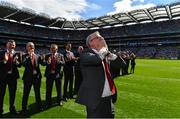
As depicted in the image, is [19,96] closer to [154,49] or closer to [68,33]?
[154,49]

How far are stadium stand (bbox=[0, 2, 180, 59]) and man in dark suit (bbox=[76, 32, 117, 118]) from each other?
6925 centimetres

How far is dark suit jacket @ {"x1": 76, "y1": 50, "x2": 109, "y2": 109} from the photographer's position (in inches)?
194

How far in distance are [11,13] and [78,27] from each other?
91.8 feet

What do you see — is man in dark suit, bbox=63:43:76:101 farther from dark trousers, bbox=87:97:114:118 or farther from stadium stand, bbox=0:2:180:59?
stadium stand, bbox=0:2:180:59

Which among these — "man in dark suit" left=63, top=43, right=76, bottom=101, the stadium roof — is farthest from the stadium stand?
"man in dark suit" left=63, top=43, right=76, bottom=101

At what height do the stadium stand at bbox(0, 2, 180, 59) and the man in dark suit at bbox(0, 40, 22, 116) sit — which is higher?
the stadium stand at bbox(0, 2, 180, 59)

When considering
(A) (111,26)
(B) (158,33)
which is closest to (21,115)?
(B) (158,33)

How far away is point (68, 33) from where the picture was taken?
110188mm

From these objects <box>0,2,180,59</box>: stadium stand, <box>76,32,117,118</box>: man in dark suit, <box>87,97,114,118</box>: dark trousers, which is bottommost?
<box>87,97,114,118</box>: dark trousers

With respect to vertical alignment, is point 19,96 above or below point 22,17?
below

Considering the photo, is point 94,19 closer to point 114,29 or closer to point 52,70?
point 114,29

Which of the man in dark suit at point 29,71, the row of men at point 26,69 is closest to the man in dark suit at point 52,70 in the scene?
the row of men at point 26,69

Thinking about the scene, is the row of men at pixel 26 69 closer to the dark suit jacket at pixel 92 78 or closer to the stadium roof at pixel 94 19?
the dark suit jacket at pixel 92 78

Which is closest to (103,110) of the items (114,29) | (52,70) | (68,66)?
(52,70)
